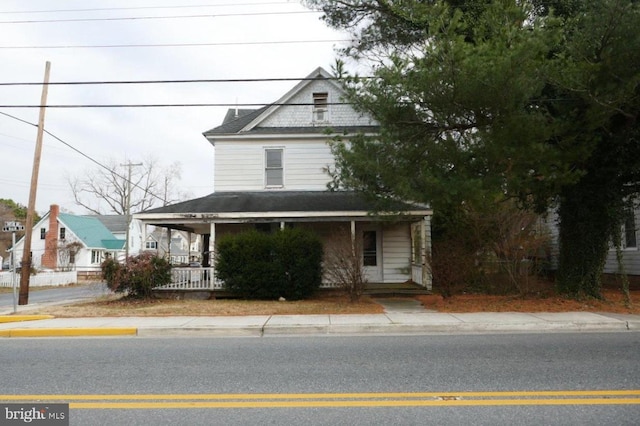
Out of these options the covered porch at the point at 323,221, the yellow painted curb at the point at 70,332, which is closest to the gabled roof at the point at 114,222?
the covered porch at the point at 323,221

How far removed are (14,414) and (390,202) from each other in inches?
365

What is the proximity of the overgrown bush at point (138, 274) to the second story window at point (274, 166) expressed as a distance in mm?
5273

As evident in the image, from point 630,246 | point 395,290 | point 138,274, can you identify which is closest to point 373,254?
point 395,290

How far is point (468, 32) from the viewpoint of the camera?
1245cm

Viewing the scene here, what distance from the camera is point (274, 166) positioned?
59.0 ft

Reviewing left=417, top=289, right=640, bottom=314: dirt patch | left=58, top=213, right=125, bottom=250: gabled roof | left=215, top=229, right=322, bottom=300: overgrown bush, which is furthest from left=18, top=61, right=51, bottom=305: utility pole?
left=58, top=213, right=125, bottom=250: gabled roof

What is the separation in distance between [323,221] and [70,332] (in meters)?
8.48

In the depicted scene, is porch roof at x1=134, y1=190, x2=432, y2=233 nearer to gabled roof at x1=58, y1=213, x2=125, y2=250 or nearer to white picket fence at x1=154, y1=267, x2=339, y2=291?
white picket fence at x1=154, y1=267, x2=339, y2=291

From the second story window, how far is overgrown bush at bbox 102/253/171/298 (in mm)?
5273

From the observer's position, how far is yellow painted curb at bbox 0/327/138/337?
9320 mm

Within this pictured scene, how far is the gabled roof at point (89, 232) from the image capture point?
1715 inches

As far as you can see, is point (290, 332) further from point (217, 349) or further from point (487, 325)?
point (487, 325)

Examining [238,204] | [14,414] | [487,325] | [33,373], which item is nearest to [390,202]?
[487,325]

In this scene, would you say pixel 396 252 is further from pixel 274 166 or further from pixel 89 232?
pixel 89 232
